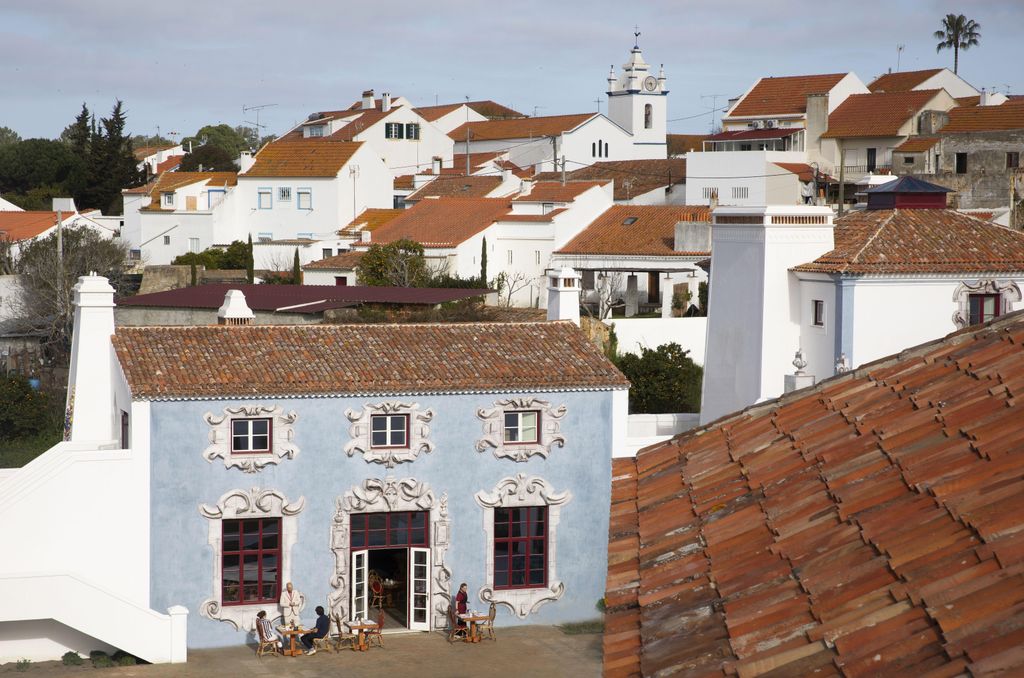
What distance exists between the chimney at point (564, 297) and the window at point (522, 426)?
136 inches

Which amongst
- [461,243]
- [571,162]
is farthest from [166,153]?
[461,243]

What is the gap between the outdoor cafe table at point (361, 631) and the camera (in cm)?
2484

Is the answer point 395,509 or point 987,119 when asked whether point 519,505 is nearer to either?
point 395,509

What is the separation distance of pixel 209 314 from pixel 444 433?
1676 cm

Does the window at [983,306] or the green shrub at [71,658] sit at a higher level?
the window at [983,306]

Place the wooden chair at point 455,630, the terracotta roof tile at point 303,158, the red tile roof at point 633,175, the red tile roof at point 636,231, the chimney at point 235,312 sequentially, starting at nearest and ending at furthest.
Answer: the wooden chair at point 455,630 → the chimney at point 235,312 → the red tile roof at point 636,231 → the red tile roof at point 633,175 → the terracotta roof tile at point 303,158

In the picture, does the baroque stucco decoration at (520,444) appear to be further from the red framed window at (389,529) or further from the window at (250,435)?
the window at (250,435)

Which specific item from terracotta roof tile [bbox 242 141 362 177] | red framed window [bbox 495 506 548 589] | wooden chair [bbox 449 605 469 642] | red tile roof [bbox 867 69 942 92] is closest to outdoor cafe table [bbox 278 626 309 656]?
wooden chair [bbox 449 605 469 642]

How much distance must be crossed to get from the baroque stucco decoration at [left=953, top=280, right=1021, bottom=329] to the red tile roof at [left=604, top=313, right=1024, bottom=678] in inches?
928

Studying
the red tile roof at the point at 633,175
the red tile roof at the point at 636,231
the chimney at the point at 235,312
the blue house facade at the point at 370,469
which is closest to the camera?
the blue house facade at the point at 370,469

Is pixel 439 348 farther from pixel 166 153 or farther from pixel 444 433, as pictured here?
pixel 166 153

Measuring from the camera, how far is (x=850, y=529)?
5.83 meters

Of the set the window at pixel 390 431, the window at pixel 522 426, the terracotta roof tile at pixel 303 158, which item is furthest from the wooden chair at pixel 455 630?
the terracotta roof tile at pixel 303 158

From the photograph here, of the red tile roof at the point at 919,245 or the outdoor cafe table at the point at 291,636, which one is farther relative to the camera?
the red tile roof at the point at 919,245
